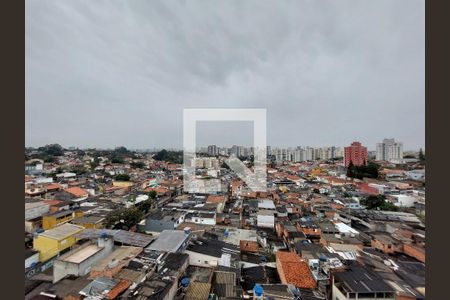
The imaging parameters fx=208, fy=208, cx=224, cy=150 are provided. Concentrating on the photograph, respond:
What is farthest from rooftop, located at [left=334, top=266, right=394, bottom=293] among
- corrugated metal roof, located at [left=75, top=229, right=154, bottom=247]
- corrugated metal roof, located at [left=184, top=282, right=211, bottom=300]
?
corrugated metal roof, located at [left=75, top=229, right=154, bottom=247]

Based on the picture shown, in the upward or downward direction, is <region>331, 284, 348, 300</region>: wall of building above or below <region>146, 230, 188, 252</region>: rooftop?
below

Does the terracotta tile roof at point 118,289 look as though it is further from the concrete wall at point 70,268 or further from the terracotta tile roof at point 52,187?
the terracotta tile roof at point 52,187

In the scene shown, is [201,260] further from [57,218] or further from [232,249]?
[57,218]

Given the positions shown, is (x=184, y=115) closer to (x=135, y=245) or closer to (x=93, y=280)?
(x=135, y=245)

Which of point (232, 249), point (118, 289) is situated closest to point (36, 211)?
point (118, 289)

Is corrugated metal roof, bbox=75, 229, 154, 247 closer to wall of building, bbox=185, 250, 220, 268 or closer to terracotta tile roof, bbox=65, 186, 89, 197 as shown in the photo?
wall of building, bbox=185, 250, 220, 268

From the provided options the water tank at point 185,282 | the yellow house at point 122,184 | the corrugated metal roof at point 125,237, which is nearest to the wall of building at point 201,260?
the water tank at point 185,282
